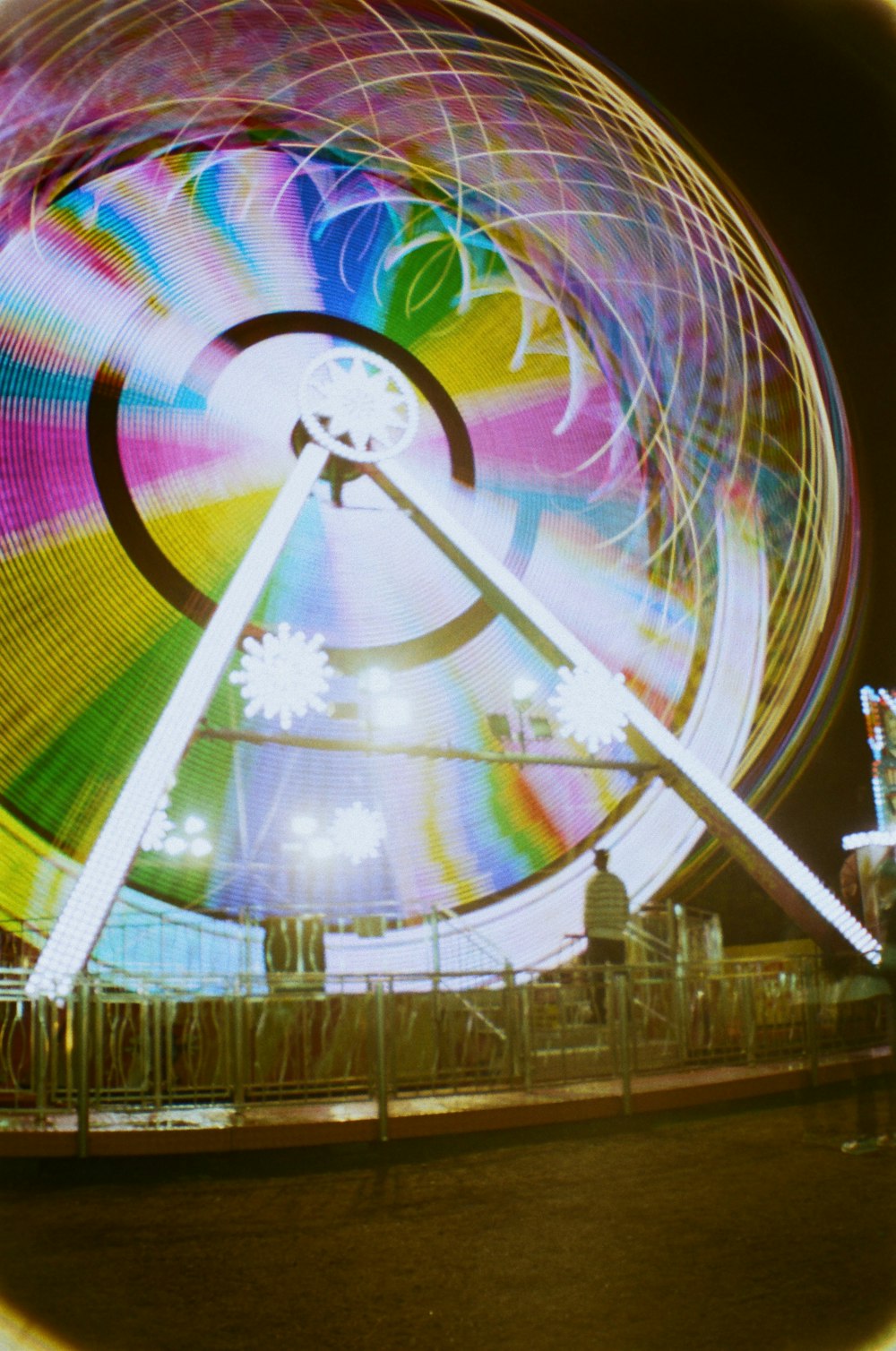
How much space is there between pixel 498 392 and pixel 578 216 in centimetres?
364

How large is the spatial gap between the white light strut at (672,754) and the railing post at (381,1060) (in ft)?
21.5

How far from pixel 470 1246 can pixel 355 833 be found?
623 inches

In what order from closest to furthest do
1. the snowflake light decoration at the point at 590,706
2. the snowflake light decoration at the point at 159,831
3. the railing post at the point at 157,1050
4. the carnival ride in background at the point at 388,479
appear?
the railing post at the point at 157,1050, the snowflake light decoration at the point at 590,706, the carnival ride in background at the point at 388,479, the snowflake light decoration at the point at 159,831

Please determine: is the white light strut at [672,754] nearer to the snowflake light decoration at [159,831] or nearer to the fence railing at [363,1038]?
the fence railing at [363,1038]

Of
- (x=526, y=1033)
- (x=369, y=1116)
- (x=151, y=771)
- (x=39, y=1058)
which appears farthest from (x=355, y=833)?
(x=369, y=1116)

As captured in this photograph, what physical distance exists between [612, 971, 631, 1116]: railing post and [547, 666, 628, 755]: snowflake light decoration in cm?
591

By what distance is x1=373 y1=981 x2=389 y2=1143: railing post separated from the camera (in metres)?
8.15

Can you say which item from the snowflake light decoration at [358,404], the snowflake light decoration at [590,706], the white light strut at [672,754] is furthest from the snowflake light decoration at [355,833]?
the snowflake light decoration at [358,404]

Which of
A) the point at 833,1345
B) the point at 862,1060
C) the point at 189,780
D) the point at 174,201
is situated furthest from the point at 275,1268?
the point at 174,201

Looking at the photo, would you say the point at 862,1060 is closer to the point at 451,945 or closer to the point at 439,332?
the point at 451,945

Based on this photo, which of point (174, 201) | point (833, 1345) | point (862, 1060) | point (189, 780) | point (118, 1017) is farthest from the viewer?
point (189, 780)

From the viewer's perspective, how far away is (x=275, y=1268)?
527 cm

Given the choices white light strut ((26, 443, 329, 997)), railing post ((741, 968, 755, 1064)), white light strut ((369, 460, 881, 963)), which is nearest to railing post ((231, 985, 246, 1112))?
white light strut ((26, 443, 329, 997))

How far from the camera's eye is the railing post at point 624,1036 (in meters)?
9.12
